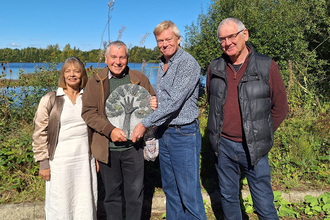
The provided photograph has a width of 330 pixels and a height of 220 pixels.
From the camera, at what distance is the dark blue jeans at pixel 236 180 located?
249cm

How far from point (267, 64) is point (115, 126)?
1.67 meters

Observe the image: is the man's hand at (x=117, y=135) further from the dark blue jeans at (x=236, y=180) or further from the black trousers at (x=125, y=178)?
the dark blue jeans at (x=236, y=180)

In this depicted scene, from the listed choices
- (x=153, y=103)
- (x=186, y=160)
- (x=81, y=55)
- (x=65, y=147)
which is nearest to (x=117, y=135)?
(x=153, y=103)

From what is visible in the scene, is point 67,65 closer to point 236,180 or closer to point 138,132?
point 138,132

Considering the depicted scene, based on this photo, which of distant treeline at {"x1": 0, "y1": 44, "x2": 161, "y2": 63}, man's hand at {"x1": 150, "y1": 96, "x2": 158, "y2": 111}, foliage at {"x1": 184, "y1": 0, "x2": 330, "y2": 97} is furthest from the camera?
foliage at {"x1": 184, "y1": 0, "x2": 330, "y2": 97}

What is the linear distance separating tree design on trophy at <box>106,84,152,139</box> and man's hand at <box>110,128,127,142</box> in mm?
109

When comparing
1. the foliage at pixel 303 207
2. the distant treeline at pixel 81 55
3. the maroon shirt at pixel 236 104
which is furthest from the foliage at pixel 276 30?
the maroon shirt at pixel 236 104

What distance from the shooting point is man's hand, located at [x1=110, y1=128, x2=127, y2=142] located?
2.52m

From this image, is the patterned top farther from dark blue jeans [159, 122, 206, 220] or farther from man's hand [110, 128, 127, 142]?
man's hand [110, 128, 127, 142]

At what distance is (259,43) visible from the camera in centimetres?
687

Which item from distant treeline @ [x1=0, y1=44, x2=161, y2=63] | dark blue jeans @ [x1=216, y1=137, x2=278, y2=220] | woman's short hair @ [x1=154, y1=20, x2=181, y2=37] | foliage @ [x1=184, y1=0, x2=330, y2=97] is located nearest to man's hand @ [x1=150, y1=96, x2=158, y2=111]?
woman's short hair @ [x1=154, y1=20, x2=181, y2=37]

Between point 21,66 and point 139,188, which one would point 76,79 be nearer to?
point 139,188

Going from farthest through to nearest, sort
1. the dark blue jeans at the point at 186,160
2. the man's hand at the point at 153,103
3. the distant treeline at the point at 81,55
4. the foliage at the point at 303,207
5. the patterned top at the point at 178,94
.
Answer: the distant treeline at the point at 81,55 → the foliage at the point at 303,207 → the man's hand at the point at 153,103 → the dark blue jeans at the point at 186,160 → the patterned top at the point at 178,94

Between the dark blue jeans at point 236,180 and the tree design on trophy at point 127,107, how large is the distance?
0.94 metres
